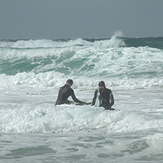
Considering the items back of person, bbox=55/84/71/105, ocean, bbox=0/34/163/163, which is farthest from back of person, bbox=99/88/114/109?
A: back of person, bbox=55/84/71/105

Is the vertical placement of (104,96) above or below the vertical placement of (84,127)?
above

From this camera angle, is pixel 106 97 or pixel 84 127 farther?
pixel 106 97

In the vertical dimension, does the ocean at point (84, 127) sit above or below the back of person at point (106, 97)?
below

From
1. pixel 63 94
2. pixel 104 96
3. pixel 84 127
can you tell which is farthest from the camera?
pixel 63 94

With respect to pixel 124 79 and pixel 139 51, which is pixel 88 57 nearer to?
pixel 139 51

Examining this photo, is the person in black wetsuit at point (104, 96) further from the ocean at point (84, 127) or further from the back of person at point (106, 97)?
the ocean at point (84, 127)

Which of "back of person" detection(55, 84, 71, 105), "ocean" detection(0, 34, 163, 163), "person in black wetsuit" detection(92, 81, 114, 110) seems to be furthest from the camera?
"back of person" detection(55, 84, 71, 105)

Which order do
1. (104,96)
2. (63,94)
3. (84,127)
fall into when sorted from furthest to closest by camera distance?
(63,94) < (104,96) < (84,127)

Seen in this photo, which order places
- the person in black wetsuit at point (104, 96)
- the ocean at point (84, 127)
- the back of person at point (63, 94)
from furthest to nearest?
1. the back of person at point (63, 94)
2. the person in black wetsuit at point (104, 96)
3. the ocean at point (84, 127)

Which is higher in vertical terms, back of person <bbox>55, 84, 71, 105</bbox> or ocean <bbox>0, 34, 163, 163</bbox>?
back of person <bbox>55, 84, 71, 105</bbox>

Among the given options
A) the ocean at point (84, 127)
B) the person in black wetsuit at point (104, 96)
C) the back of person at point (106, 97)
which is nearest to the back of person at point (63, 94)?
the ocean at point (84, 127)

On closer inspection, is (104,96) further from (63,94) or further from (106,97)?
(63,94)

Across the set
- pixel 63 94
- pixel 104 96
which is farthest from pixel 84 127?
pixel 63 94

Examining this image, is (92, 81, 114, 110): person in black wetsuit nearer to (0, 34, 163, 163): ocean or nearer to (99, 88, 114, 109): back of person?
(99, 88, 114, 109): back of person
